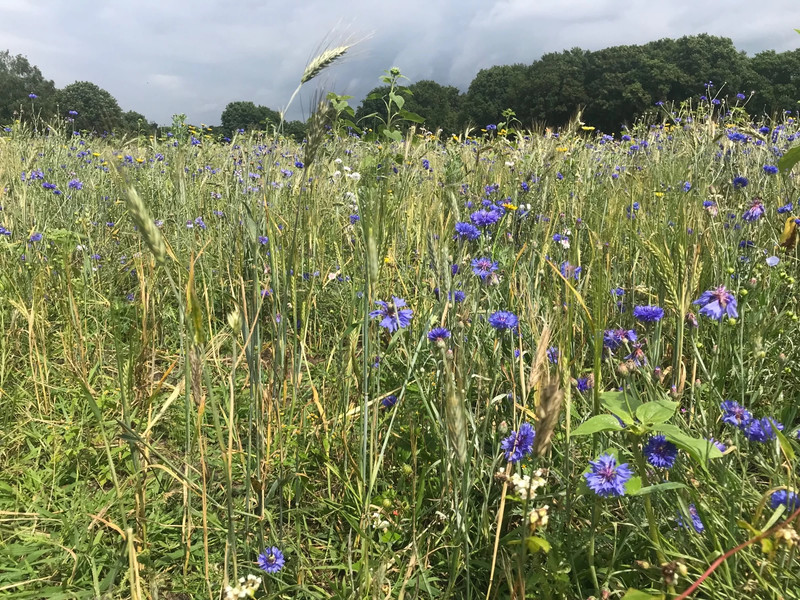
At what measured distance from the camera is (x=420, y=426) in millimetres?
1404

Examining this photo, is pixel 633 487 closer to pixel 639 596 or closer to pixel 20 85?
pixel 639 596

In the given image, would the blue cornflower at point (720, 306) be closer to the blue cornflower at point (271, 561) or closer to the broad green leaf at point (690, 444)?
the broad green leaf at point (690, 444)

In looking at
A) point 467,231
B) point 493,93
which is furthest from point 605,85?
point 467,231

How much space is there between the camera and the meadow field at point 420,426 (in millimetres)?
884

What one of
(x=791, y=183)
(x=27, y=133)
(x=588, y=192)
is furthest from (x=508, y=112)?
(x=27, y=133)

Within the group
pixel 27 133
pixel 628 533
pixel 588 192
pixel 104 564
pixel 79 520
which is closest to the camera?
pixel 628 533

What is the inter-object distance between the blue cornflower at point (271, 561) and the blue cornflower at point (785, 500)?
93cm

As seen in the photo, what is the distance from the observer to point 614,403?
2.91 feet

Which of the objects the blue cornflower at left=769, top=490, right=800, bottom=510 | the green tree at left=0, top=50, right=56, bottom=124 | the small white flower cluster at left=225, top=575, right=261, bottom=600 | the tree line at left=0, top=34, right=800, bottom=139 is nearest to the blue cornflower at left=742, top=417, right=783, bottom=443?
the blue cornflower at left=769, top=490, right=800, bottom=510

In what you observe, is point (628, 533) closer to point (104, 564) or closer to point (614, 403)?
point (614, 403)

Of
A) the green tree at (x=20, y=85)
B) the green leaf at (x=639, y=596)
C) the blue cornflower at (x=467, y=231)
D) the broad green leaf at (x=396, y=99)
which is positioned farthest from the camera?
the green tree at (x=20, y=85)

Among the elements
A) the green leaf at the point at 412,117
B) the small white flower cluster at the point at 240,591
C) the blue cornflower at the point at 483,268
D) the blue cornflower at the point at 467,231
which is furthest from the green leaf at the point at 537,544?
the green leaf at the point at 412,117

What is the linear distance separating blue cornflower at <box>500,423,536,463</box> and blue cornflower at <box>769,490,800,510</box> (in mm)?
409

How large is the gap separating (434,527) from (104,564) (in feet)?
2.59
